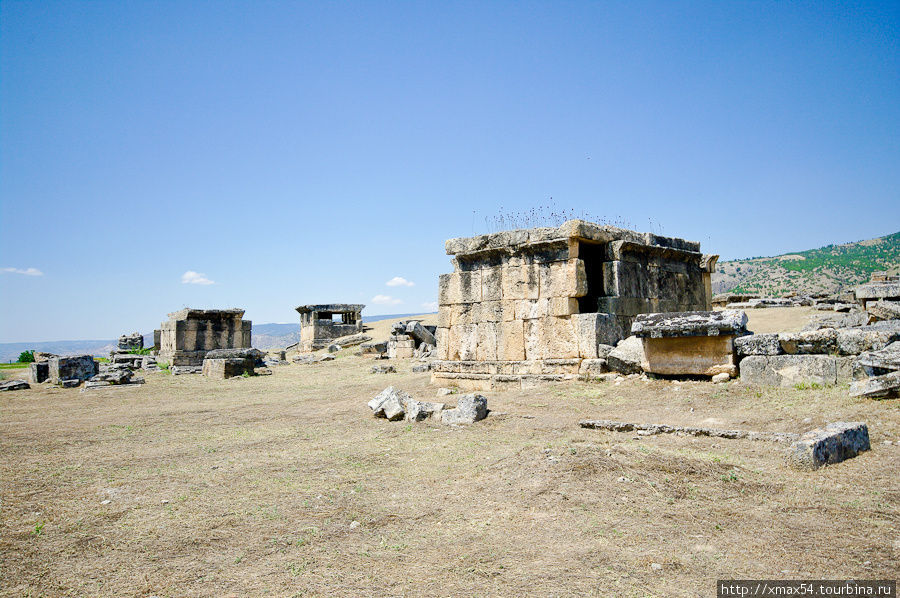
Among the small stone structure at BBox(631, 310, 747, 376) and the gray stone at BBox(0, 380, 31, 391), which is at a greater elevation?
the small stone structure at BBox(631, 310, 747, 376)

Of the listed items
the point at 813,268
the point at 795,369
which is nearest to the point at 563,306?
the point at 795,369

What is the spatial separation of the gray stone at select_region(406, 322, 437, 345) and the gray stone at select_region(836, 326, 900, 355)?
545 inches

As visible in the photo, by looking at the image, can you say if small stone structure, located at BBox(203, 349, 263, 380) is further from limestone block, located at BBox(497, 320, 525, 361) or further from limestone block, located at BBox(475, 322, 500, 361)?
limestone block, located at BBox(497, 320, 525, 361)

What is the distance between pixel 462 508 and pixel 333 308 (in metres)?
25.8

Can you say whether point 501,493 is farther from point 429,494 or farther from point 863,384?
point 863,384

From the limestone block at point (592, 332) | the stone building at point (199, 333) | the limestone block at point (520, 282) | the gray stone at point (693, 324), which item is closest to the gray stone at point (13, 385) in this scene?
the stone building at point (199, 333)

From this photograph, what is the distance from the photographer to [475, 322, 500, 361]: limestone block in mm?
10922

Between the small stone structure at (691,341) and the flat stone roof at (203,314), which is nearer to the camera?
the small stone structure at (691,341)

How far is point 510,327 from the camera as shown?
10.7 metres

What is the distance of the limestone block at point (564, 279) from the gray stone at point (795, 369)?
2998 mm

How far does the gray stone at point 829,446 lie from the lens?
14.8 feet

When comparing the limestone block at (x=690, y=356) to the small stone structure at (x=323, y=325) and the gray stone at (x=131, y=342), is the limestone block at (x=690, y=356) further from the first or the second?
the gray stone at (x=131, y=342)

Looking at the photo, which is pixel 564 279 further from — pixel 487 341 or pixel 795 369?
pixel 795 369

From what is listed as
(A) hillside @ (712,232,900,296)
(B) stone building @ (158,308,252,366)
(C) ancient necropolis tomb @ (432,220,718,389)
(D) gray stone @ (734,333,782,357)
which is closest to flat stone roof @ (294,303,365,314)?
(B) stone building @ (158,308,252,366)
